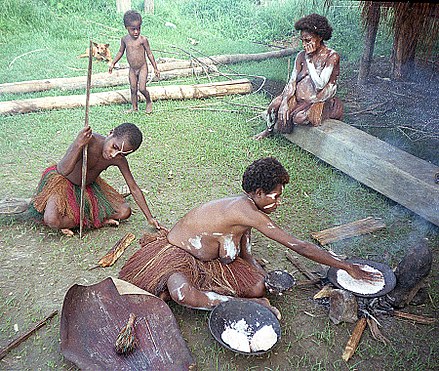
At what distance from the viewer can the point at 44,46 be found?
28.3ft

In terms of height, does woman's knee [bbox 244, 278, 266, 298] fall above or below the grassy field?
above

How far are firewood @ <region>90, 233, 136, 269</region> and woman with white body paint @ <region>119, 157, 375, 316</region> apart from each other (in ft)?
1.02

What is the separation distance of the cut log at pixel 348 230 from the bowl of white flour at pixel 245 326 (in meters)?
1.15

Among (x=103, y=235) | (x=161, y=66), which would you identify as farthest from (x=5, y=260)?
(x=161, y=66)

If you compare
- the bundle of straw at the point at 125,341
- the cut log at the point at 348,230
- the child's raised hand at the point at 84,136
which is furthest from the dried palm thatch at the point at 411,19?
the bundle of straw at the point at 125,341

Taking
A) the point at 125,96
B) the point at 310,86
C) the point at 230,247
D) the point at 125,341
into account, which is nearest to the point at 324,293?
the point at 230,247

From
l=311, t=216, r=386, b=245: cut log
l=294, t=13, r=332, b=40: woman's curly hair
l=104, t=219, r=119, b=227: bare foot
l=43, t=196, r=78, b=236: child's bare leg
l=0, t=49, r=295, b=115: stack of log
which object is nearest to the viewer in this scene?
l=43, t=196, r=78, b=236: child's bare leg

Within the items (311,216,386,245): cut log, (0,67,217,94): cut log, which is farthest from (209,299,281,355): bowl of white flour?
(0,67,217,94): cut log

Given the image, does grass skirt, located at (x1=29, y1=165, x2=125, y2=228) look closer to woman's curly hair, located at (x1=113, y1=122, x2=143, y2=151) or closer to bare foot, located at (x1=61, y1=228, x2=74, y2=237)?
bare foot, located at (x1=61, y1=228, x2=74, y2=237)

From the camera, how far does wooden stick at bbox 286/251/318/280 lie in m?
3.25

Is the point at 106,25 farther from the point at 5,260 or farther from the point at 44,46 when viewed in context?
the point at 5,260

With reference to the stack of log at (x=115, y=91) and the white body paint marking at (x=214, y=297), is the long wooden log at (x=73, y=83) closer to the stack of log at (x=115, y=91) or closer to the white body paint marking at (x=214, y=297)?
the stack of log at (x=115, y=91)

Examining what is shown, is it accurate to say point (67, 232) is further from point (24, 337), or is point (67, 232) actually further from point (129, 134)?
point (24, 337)

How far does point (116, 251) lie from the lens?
11.3 ft
